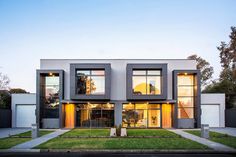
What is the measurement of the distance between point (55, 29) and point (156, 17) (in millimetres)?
10516

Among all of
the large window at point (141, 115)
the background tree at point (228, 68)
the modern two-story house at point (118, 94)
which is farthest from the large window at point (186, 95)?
the background tree at point (228, 68)

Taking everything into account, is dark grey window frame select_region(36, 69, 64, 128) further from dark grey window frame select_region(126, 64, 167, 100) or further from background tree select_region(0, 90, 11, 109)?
dark grey window frame select_region(126, 64, 167, 100)

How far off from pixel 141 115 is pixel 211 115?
8516 millimetres

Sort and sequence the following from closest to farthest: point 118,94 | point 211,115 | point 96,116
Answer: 1. point 96,116
2. point 118,94
3. point 211,115

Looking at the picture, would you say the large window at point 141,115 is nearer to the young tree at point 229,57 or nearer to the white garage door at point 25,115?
the white garage door at point 25,115

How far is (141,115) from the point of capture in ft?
91.5

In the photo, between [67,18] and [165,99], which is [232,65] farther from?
[67,18]

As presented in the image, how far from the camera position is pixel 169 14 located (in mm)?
23750

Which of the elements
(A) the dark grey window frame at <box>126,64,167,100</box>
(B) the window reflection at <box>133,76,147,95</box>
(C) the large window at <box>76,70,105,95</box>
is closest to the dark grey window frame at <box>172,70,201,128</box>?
(A) the dark grey window frame at <box>126,64,167,100</box>

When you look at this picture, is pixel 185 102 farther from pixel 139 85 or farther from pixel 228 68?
pixel 228 68

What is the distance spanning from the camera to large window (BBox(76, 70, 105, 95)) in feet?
88.8

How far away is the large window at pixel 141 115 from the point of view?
27.8m

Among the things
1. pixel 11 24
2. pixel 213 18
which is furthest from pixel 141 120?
pixel 11 24

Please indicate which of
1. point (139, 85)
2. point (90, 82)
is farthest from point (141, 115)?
point (90, 82)
